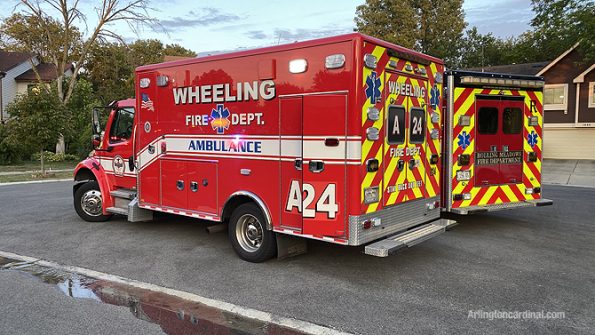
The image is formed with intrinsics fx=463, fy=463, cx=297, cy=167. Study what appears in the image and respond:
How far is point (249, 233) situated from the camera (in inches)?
250

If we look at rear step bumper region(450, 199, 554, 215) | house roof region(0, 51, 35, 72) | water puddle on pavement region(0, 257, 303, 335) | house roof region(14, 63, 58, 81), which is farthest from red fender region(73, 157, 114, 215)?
house roof region(0, 51, 35, 72)

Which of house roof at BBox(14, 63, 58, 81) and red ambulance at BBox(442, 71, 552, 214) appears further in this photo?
house roof at BBox(14, 63, 58, 81)

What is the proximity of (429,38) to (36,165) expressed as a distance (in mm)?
29590

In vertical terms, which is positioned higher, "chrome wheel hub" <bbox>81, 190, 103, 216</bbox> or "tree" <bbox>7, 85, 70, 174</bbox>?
"tree" <bbox>7, 85, 70, 174</bbox>

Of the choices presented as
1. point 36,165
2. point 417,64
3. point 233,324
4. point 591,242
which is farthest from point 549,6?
point 36,165

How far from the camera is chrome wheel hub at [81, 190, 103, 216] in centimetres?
891

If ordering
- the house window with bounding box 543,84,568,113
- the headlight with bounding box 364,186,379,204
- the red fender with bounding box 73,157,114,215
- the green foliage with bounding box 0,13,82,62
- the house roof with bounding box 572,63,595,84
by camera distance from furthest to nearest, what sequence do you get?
the green foliage with bounding box 0,13,82,62 < the house window with bounding box 543,84,568,113 < the house roof with bounding box 572,63,595,84 < the red fender with bounding box 73,157,114,215 < the headlight with bounding box 364,186,379,204

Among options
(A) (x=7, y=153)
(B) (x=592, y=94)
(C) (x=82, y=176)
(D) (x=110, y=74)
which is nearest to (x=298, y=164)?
(C) (x=82, y=176)

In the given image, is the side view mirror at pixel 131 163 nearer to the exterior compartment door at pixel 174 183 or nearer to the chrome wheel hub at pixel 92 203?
the exterior compartment door at pixel 174 183

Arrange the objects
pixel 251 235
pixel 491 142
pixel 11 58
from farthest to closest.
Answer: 1. pixel 11 58
2. pixel 491 142
3. pixel 251 235

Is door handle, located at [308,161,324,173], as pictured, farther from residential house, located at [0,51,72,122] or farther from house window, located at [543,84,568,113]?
Result: residential house, located at [0,51,72,122]

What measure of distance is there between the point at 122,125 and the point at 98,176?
3.68 feet

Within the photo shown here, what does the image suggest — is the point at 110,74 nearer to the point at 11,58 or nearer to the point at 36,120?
the point at 11,58

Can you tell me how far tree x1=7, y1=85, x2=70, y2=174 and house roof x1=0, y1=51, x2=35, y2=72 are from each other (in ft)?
66.7
